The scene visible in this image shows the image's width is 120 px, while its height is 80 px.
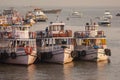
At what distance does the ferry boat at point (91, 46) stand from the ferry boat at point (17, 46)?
19.9 feet

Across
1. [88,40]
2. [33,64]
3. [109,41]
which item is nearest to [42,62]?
[33,64]

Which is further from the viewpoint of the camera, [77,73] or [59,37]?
[59,37]

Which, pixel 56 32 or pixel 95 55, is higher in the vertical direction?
pixel 56 32

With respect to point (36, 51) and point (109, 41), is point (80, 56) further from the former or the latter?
point (109, 41)

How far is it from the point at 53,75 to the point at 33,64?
639 centimetres

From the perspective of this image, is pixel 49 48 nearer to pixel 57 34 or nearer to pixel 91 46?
pixel 57 34

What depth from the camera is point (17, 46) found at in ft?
223

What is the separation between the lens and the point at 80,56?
236ft

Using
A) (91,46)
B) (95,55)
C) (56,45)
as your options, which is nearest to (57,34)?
(56,45)

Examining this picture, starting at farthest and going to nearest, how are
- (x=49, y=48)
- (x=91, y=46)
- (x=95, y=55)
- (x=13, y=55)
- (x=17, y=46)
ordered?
1. (x=91, y=46)
2. (x=95, y=55)
3. (x=49, y=48)
4. (x=17, y=46)
5. (x=13, y=55)

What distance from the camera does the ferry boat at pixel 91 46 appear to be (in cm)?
7131

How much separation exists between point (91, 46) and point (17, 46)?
9.27m

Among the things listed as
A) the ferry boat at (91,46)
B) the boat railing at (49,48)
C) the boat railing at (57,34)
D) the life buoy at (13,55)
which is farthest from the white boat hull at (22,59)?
the ferry boat at (91,46)

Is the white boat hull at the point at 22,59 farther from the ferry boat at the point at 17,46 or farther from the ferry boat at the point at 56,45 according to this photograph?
the ferry boat at the point at 56,45
